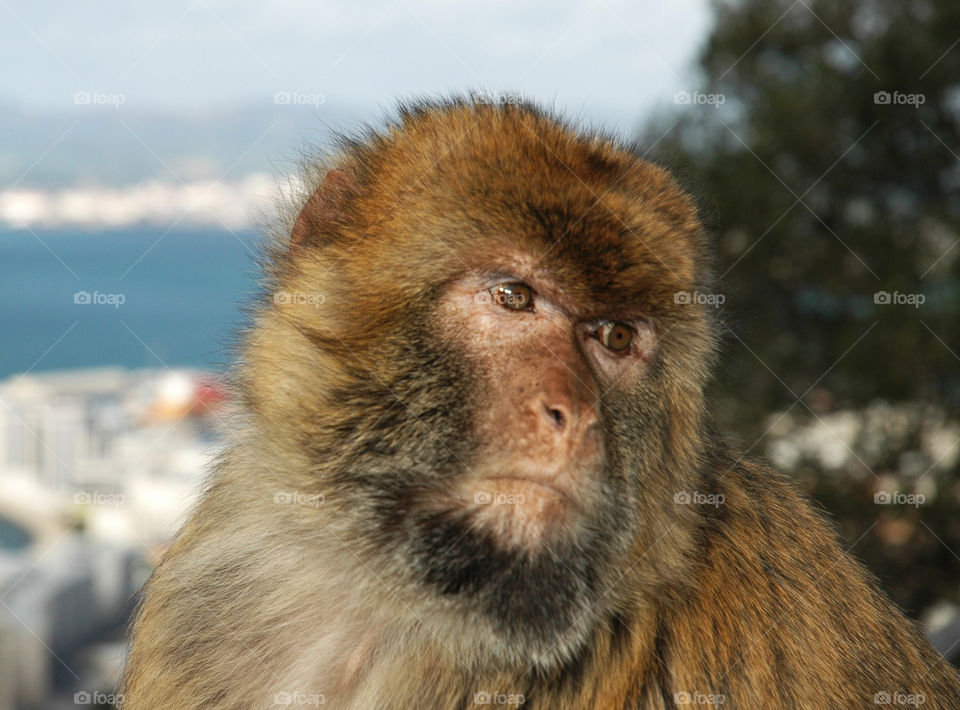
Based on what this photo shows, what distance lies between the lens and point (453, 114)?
2.16m

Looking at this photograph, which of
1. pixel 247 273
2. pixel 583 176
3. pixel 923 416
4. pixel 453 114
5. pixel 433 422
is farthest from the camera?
pixel 923 416

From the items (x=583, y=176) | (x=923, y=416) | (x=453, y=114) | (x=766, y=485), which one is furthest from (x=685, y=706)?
(x=923, y=416)

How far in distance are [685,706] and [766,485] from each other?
2.19 ft

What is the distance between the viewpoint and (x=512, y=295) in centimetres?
187

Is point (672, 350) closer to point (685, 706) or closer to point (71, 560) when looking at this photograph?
point (685, 706)

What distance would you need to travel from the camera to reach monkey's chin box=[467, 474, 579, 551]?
1.67m
